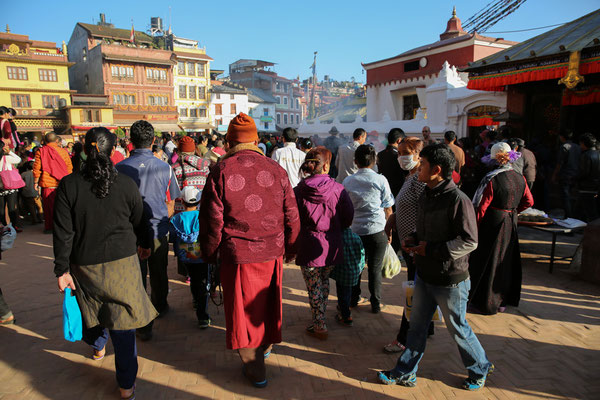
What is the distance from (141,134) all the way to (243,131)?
133 cm

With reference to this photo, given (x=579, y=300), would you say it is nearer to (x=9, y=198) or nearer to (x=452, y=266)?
(x=452, y=266)

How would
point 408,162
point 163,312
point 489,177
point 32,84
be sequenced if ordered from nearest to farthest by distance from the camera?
point 408,162 < point 489,177 < point 163,312 < point 32,84

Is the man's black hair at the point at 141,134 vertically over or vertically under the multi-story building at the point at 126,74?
under

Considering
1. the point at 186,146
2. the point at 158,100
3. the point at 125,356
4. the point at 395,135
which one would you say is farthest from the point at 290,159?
the point at 158,100

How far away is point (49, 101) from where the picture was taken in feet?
107

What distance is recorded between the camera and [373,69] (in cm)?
2331

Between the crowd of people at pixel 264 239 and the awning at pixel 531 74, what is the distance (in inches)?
209

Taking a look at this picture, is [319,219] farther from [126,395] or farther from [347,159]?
[347,159]

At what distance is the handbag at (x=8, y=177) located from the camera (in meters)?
7.00

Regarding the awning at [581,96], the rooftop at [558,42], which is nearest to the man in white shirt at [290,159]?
the rooftop at [558,42]

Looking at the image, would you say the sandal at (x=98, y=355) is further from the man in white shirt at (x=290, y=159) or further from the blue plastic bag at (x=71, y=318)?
the man in white shirt at (x=290, y=159)

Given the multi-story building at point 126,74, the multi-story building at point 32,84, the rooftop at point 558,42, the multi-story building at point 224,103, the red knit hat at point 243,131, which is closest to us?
the red knit hat at point 243,131

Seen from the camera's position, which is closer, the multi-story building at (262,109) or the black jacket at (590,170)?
the black jacket at (590,170)

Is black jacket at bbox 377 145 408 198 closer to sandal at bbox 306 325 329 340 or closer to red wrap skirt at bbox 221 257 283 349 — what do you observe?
sandal at bbox 306 325 329 340
